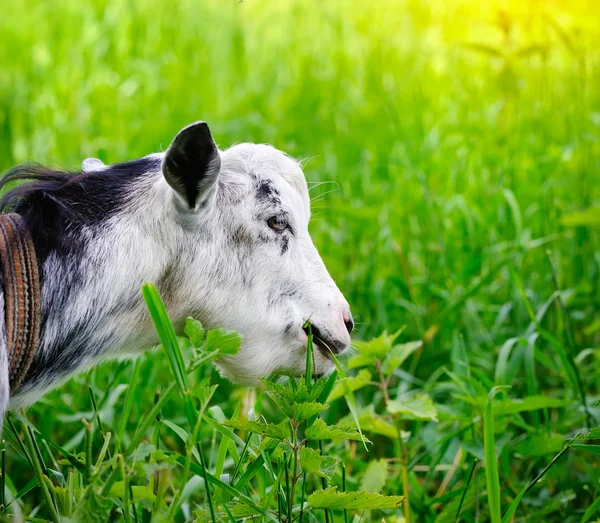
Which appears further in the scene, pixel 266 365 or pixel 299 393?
pixel 266 365

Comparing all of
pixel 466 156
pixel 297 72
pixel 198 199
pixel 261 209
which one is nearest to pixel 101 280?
pixel 198 199

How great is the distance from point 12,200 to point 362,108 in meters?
4.15

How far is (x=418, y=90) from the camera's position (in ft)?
20.2

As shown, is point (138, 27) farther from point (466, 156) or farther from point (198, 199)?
point (198, 199)

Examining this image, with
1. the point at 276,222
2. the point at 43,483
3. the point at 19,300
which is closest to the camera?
the point at 43,483

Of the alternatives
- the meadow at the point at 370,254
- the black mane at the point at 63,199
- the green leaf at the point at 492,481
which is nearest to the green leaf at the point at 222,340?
the meadow at the point at 370,254

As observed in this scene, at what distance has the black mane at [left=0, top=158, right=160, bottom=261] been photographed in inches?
90.4

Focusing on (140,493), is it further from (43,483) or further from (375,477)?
(375,477)

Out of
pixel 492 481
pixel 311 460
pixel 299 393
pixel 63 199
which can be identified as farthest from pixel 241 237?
pixel 492 481

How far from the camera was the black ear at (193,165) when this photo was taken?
86.6 inches

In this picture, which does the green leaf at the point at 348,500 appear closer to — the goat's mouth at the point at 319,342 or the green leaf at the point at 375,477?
the goat's mouth at the point at 319,342

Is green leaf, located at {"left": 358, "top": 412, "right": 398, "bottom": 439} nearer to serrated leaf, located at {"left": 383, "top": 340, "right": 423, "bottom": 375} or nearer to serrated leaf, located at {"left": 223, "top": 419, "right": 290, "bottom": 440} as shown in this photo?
serrated leaf, located at {"left": 383, "top": 340, "right": 423, "bottom": 375}

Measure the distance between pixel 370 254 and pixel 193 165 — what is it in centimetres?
240

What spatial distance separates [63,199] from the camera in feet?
7.77
